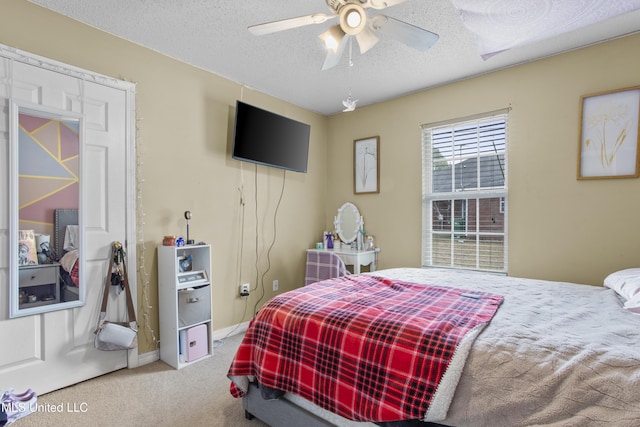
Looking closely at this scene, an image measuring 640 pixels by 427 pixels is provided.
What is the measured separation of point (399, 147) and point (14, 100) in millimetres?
3206

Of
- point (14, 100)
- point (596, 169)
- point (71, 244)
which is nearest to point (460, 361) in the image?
point (596, 169)

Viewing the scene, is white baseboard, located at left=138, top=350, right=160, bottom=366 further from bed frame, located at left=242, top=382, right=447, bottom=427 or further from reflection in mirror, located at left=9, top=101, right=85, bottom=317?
bed frame, located at left=242, top=382, right=447, bottom=427

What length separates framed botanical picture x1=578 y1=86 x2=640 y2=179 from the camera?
235cm

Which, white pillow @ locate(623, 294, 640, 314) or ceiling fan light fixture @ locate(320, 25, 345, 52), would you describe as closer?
white pillow @ locate(623, 294, 640, 314)

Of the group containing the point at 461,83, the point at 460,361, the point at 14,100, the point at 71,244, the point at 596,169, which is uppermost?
the point at 461,83

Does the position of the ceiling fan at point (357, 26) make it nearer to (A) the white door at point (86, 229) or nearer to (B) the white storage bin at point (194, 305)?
(A) the white door at point (86, 229)

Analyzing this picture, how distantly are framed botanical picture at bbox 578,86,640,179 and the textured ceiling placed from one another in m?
0.47

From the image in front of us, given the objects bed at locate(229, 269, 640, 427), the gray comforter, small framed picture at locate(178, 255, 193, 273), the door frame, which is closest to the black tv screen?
the door frame

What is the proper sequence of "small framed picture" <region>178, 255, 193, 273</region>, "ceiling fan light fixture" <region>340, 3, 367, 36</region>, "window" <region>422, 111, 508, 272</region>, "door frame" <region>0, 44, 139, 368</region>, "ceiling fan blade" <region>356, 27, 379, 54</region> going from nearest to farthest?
"ceiling fan light fixture" <region>340, 3, 367, 36</region>, "ceiling fan blade" <region>356, 27, 379, 54</region>, "door frame" <region>0, 44, 139, 368</region>, "small framed picture" <region>178, 255, 193, 273</region>, "window" <region>422, 111, 508, 272</region>

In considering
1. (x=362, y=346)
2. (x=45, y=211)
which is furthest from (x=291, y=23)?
(x=45, y=211)

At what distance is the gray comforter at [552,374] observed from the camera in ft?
3.13

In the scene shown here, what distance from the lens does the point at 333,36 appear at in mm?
1745

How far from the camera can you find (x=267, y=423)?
1.74m

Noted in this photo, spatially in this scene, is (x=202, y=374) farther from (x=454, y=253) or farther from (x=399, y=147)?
(x=399, y=147)
